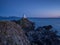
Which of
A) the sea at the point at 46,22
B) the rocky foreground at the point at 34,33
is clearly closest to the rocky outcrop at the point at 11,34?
the rocky foreground at the point at 34,33

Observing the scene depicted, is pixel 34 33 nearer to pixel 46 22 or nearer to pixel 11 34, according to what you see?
pixel 46 22

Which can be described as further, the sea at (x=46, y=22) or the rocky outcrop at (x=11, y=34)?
the sea at (x=46, y=22)

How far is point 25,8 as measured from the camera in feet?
10.1

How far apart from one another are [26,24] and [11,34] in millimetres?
417

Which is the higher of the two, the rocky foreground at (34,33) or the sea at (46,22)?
the sea at (46,22)

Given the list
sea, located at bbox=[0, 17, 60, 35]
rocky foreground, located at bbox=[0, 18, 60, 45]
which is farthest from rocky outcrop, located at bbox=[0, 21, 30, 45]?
sea, located at bbox=[0, 17, 60, 35]

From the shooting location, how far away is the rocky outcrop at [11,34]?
2643 millimetres

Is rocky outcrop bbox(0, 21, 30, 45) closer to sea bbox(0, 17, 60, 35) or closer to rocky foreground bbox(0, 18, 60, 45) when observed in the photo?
rocky foreground bbox(0, 18, 60, 45)

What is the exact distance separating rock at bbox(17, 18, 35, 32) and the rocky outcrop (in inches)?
3.8

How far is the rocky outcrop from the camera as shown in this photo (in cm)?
264

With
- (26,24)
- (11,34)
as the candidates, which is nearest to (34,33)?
(26,24)

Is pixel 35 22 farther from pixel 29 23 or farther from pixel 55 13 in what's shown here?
pixel 55 13

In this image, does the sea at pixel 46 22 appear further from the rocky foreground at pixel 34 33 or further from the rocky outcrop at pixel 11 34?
the rocky outcrop at pixel 11 34

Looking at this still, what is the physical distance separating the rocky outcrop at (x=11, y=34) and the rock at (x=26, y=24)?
0.10 m
